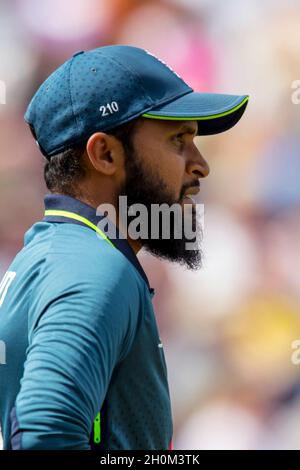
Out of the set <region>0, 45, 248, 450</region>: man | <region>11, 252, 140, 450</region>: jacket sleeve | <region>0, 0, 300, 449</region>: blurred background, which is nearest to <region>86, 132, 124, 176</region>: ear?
<region>0, 45, 248, 450</region>: man

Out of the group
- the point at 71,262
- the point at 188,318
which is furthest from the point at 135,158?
the point at 188,318

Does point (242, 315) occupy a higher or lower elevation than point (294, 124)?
lower

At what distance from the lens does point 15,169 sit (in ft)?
9.85

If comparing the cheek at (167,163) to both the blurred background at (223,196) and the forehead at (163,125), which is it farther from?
the blurred background at (223,196)

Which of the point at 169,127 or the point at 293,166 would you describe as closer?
the point at 169,127

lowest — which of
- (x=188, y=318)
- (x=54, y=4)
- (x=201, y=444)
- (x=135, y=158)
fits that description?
(x=201, y=444)

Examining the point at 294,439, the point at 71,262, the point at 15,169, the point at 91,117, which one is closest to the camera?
the point at 71,262

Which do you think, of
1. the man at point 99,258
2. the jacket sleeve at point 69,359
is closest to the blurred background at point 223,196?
the man at point 99,258

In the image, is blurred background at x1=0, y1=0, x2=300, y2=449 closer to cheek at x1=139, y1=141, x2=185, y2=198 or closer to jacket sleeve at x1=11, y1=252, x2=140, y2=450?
cheek at x1=139, y1=141, x2=185, y2=198

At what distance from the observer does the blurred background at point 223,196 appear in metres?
2.83

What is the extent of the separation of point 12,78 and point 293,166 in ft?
3.60

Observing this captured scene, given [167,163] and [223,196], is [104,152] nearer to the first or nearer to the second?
[167,163]

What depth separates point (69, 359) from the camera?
0.98 m

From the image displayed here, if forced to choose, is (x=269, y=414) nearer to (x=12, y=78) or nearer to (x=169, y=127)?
(x=12, y=78)
